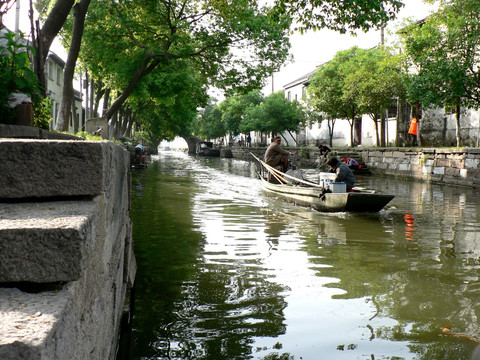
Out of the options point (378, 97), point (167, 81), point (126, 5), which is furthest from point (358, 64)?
point (126, 5)

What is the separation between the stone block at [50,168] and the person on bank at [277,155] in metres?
13.8

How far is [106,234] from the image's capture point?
96.1 inches

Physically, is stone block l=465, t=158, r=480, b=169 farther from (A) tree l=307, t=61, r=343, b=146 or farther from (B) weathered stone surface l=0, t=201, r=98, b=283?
(B) weathered stone surface l=0, t=201, r=98, b=283

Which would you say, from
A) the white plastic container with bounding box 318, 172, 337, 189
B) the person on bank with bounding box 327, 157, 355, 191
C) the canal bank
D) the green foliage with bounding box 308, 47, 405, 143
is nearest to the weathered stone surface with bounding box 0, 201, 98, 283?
the person on bank with bounding box 327, 157, 355, 191

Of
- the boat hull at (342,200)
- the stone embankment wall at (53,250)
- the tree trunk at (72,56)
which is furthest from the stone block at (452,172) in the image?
the stone embankment wall at (53,250)

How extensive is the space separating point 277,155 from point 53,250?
14664mm

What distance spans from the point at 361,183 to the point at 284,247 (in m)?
13.4

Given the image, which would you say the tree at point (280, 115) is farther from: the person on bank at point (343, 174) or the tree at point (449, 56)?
the person on bank at point (343, 174)

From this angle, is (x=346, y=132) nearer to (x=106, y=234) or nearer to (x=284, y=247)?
(x=284, y=247)

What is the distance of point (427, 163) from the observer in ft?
68.0

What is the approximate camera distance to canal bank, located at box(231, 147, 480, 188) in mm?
17625

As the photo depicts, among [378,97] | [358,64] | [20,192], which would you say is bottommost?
[20,192]

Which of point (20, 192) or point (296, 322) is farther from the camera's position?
point (296, 322)

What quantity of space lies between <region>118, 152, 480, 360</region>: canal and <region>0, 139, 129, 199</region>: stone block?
189 cm
